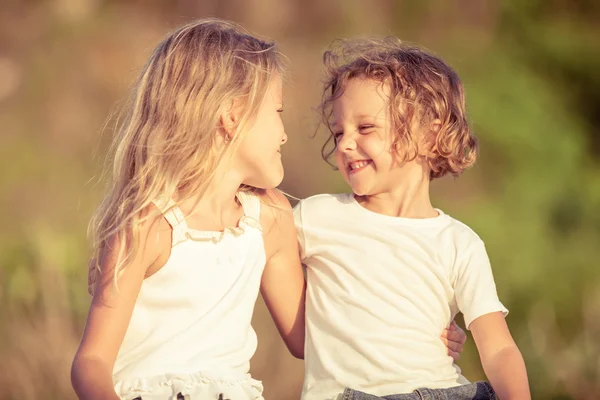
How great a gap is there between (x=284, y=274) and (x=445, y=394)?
0.58 meters

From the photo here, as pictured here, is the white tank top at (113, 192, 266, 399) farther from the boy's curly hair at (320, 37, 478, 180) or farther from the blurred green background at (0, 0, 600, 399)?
the blurred green background at (0, 0, 600, 399)

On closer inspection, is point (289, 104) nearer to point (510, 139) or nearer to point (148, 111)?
point (510, 139)

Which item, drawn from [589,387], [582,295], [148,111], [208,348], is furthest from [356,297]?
[582,295]

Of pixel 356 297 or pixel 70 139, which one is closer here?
pixel 356 297

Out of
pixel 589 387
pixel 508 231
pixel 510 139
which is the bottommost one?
pixel 589 387

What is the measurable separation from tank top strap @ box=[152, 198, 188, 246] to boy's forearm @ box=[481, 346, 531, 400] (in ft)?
3.02

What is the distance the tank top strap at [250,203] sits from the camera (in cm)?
268

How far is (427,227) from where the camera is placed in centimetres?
277

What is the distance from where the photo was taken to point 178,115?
252 cm

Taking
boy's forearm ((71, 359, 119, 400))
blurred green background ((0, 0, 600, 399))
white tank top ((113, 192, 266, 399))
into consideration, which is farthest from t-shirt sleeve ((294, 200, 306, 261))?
blurred green background ((0, 0, 600, 399))

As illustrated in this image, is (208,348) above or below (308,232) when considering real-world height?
below

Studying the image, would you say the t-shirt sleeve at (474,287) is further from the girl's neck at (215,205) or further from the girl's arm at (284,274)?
the girl's neck at (215,205)

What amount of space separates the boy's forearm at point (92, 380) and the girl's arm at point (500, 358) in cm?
103

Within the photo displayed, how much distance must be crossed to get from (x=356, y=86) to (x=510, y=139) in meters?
4.30
